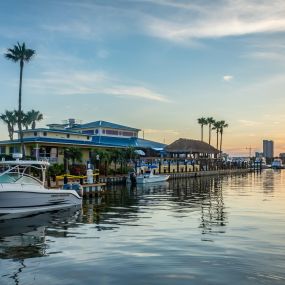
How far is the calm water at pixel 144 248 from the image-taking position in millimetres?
12219

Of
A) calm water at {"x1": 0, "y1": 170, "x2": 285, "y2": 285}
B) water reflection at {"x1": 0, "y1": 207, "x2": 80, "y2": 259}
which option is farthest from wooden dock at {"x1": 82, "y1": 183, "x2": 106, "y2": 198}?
calm water at {"x1": 0, "y1": 170, "x2": 285, "y2": 285}

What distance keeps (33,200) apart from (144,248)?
10846 mm

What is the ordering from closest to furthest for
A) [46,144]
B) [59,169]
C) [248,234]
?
[248,234], [59,169], [46,144]

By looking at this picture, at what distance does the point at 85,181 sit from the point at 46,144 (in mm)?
15175

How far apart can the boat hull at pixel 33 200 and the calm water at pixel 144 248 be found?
0.64 metres

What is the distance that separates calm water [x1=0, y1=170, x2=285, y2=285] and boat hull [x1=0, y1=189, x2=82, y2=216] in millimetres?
644

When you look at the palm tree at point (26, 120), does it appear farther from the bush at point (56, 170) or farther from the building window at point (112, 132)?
the bush at point (56, 170)

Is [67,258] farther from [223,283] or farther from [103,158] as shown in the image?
[103,158]

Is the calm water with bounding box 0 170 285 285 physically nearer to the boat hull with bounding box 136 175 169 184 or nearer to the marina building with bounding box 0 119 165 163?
the marina building with bounding box 0 119 165 163

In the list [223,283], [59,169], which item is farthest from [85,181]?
[223,283]

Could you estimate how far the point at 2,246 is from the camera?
53.7ft

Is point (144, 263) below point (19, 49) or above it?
below

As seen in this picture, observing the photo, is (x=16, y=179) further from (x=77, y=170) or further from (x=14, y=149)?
(x=14, y=149)

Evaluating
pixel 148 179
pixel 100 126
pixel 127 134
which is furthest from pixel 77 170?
pixel 127 134
